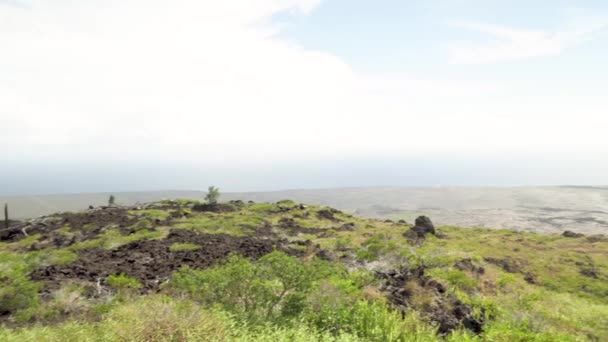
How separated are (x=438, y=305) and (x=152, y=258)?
22.5 m

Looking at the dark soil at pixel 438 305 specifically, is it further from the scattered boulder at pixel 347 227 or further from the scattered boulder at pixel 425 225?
the scattered boulder at pixel 347 227

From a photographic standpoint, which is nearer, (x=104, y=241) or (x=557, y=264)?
(x=104, y=241)

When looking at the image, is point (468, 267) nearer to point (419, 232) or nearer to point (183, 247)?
point (419, 232)

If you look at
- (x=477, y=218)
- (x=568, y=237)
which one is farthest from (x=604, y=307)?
(x=477, y=218)

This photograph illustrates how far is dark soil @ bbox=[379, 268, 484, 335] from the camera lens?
17.9m

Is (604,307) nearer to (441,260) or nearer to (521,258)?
(441,260)

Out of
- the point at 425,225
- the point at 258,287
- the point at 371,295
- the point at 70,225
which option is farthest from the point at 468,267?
the point at 70,225

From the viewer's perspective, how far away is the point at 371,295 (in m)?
19.7

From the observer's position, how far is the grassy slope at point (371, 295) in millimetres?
12391

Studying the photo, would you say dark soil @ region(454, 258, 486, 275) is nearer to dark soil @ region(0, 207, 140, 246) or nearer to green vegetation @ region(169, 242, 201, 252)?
green vegetation @ region(169, 242, 201, 252)

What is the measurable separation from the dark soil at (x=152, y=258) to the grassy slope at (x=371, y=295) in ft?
5.86

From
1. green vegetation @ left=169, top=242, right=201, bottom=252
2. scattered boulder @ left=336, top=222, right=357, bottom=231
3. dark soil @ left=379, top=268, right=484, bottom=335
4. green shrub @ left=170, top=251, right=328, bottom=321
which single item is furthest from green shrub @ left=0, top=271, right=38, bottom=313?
scattered boulder @ left=336, top=222, right=357, bottom=231

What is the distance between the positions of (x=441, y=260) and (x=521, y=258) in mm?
17110

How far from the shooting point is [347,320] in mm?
15078
